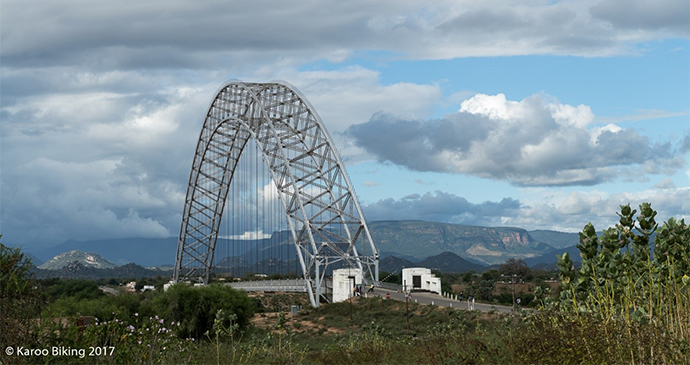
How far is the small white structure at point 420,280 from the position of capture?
193ft

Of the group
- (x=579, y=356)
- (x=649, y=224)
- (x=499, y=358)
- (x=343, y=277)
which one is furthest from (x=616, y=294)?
(x=343, y=277)

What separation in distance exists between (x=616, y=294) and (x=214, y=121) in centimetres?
7274

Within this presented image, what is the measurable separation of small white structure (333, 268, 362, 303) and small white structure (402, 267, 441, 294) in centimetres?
377

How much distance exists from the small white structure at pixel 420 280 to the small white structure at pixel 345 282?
12.4 feet

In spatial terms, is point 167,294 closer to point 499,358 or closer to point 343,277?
point 343,277

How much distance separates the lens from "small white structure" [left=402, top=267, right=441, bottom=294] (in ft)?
193

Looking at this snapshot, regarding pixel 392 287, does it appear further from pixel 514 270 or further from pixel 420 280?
pixel 514 270

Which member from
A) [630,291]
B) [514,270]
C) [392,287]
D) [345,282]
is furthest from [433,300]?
[630,291]

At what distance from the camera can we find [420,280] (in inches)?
2403

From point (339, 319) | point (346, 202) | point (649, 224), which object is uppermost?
point (346, 202)

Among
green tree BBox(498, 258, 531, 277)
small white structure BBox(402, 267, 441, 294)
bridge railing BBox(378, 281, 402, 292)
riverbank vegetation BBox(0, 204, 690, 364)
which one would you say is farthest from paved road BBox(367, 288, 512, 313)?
riverbank vegetation BBox(0, 204, 690, 364)

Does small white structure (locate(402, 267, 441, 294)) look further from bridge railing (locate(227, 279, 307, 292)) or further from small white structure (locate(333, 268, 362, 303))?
bridge railing (locate(227, 279, 307, 292))

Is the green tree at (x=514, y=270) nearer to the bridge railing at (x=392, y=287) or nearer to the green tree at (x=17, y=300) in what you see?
the bridge railing at (x=392, y=287)

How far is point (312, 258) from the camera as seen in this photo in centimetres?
6241
